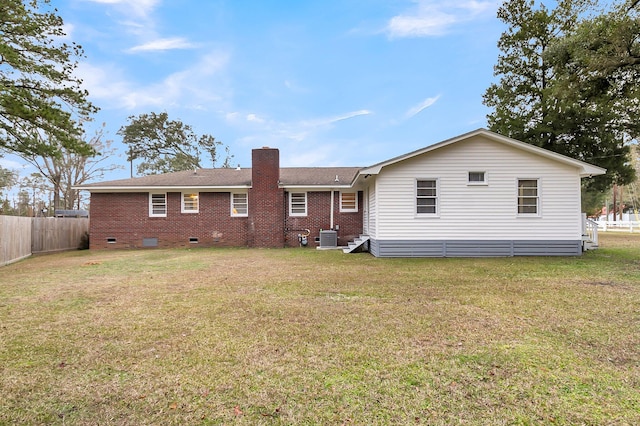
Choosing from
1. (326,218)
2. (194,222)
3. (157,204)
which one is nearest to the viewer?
(326,218)

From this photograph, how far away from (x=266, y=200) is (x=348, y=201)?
381 cm

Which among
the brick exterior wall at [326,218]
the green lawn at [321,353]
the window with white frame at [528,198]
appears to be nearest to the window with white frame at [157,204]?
the brick exterior wall at [326,218]

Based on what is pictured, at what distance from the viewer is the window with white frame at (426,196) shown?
11.7m

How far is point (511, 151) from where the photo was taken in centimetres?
1153

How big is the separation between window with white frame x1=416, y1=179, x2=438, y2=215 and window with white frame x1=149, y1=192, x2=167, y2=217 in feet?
37.9

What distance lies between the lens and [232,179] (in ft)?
55.7

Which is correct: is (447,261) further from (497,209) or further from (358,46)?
(358,46)

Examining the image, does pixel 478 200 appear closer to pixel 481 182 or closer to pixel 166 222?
pixel 481 182

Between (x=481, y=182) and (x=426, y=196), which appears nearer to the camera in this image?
(x=481, y=182)

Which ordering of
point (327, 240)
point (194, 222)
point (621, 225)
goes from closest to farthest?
1. point (327, 240)
2. point (194, 222)
3. point (621, 225)

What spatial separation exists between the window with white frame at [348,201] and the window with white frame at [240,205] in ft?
14.8

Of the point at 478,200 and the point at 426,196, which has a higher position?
the point at 426,196

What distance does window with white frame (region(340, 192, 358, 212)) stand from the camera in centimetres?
1585

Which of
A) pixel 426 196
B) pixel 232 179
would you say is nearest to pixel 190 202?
pixel 232 179
